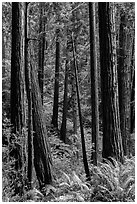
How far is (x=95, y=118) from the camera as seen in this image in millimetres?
9055

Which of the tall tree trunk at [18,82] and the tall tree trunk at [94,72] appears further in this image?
the tall tree trunk at [94,72]

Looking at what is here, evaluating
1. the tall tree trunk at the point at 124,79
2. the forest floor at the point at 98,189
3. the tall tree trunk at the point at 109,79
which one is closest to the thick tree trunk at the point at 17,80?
the forest floor at the point at 98,189

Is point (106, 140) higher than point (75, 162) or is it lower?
higher

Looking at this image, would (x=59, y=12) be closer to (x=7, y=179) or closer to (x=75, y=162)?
(x=75, y=162)

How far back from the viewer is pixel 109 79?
7.48 metres

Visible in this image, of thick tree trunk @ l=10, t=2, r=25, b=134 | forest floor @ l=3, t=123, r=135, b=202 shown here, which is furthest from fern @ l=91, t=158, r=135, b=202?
thick tree trunk @ l=10, t=2, r=25, b=134

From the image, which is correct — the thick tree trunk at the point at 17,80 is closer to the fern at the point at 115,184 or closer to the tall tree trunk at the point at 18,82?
the tall tree trunk at the point at 18,82

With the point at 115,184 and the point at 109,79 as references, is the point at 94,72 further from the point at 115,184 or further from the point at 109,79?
the point at 115,184

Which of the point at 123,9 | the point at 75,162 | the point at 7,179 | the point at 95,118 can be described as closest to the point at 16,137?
the point at 7,179

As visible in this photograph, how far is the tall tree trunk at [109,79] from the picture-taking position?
744 cm

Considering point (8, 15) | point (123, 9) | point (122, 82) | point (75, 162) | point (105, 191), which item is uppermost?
point (8, 15)

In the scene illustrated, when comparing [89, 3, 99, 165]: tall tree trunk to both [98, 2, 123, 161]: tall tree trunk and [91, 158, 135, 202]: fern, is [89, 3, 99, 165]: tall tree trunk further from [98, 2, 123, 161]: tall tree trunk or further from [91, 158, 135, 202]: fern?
[91, 158, 135, 202]: fern

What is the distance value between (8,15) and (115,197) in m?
11.7

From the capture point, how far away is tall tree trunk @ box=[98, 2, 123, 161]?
24.4 ft
